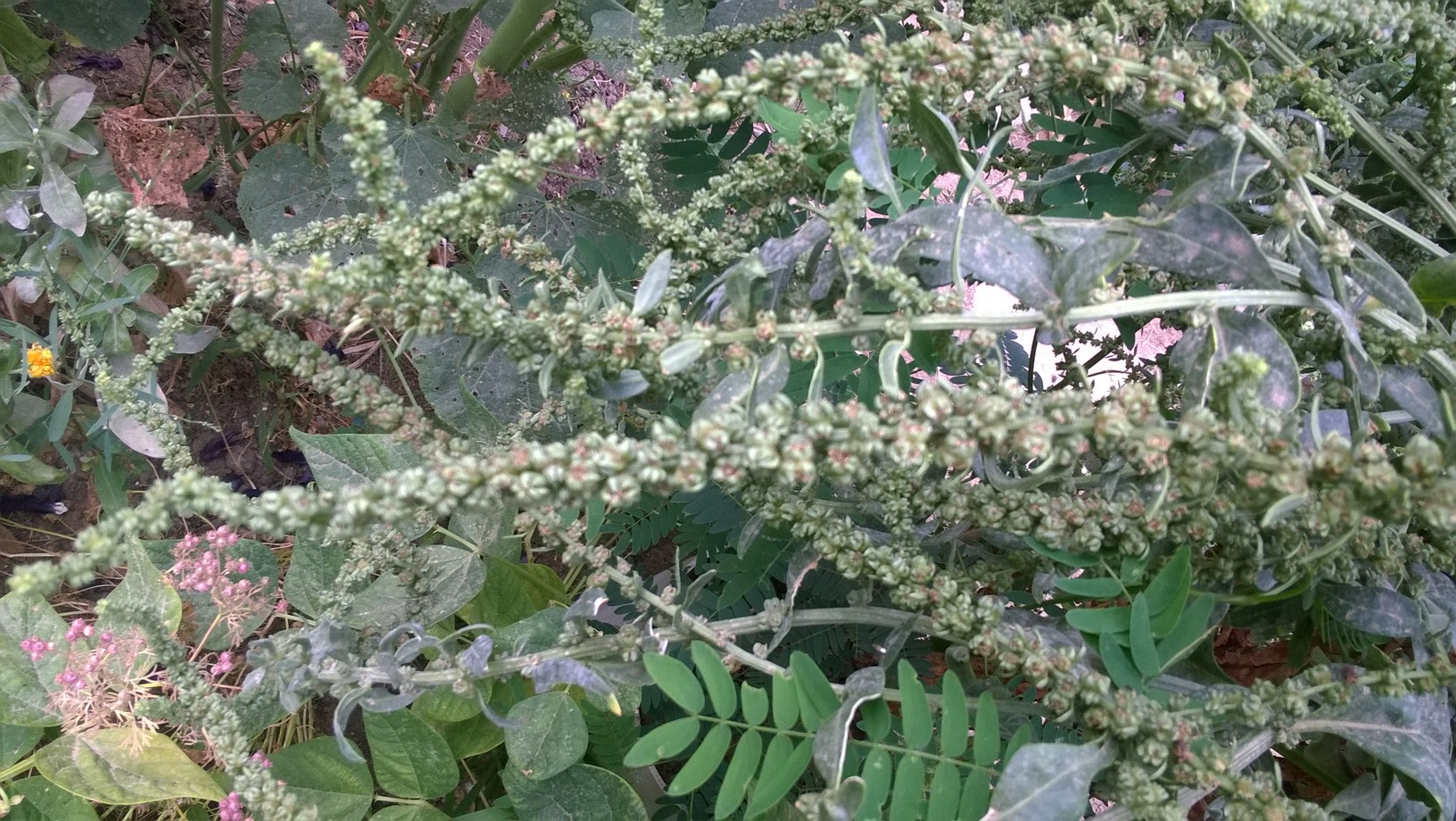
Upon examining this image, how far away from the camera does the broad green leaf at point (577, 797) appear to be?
1.23 meters

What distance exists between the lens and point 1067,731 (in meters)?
1.14

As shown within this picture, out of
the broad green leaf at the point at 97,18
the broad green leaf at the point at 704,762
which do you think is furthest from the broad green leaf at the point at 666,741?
the broad green leaf at the point at 97,18

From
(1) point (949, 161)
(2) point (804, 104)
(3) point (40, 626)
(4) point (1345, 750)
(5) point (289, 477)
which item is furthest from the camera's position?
(5) point (289, 477)

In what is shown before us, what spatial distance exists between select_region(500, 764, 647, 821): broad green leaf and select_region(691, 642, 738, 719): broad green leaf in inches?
15.6

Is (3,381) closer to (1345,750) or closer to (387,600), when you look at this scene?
(387,600)

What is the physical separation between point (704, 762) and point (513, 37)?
1.35 m

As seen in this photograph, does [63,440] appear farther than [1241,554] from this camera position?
Yes

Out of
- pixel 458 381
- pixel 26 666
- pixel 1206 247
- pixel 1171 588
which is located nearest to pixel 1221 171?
pixel 1206 247

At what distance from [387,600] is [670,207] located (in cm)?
87

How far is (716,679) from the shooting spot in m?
0.90

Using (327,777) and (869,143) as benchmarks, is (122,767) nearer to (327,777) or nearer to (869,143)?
(327,777)

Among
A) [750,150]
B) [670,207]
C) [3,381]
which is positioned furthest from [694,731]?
[3,381]

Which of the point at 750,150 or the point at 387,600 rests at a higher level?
the point at 750,150

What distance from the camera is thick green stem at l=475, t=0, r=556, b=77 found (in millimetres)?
1591
